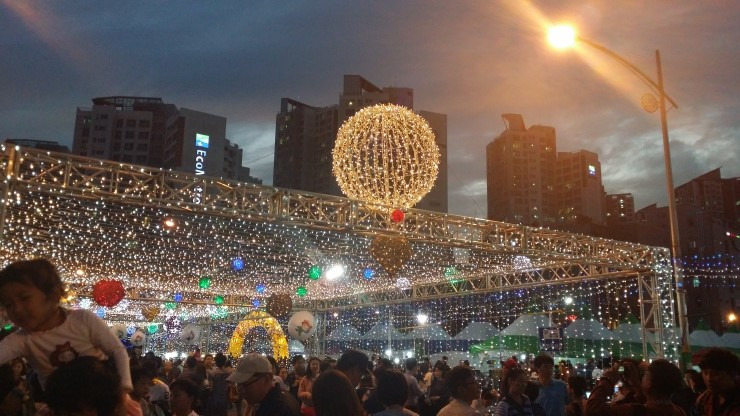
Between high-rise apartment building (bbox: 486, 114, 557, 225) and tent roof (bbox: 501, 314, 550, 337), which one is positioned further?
high-rise apartment building (bbox: 486, 114, 557, 225)

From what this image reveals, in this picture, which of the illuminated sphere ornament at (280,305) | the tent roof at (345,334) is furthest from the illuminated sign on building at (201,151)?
the illuminated sphere ornament at (280,305)

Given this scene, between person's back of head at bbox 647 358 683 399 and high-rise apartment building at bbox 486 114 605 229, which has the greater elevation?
high-rise apartment building at bbox 486 114 605 229

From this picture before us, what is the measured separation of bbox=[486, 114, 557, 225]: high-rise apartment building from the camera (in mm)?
98625

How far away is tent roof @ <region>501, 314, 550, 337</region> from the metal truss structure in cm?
144

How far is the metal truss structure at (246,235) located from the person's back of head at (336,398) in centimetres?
1063

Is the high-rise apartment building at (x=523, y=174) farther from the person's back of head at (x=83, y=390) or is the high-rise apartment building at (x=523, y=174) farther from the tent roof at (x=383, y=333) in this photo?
the person's back of head at (x=83, y=390)

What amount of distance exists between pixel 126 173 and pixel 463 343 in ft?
57.6

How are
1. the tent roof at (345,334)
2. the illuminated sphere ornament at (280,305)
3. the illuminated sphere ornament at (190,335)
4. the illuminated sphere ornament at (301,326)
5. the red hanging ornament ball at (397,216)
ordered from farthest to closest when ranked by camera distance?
the illuminated sphere ornament at (190,335) → the tent roof at (345,334) → the illuminated sphere ornament at (301,326) → the illuminated sphere ornament at (280,305) → the red hanging ornament ball at (397,216)

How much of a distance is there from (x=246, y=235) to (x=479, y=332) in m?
11.5

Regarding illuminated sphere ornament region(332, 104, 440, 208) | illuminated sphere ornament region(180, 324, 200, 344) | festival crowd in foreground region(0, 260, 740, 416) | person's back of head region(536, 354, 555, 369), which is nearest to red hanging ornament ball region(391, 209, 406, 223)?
illuminated sphere ornament region(332, 104, 440, 208)

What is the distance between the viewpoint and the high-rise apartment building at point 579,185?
101312 mm

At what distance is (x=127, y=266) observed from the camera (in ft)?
78.2

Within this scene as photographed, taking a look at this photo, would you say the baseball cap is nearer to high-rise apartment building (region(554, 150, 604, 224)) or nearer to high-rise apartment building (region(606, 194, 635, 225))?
high-rise apartment building (region(554, 150, 604, 224))

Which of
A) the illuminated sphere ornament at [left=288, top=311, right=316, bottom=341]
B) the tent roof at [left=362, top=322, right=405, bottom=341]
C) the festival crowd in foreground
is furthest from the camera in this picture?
the tent roof at [left=362, top=322, right=405, bottom=341]
